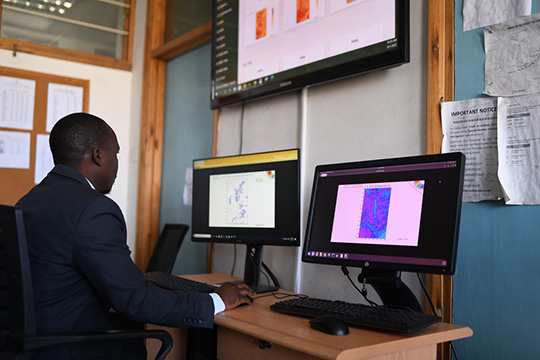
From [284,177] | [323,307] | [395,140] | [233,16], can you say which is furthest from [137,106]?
[323,307]

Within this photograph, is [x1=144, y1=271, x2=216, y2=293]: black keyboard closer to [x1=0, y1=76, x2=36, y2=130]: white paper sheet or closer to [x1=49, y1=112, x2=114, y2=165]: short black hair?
[x1=49, y1=112, x2=114, y2=165]: short black hair

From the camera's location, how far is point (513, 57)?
1578mm

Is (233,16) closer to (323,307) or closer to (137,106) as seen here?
(137,106)

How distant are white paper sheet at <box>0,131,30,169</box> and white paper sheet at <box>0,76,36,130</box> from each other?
5cm

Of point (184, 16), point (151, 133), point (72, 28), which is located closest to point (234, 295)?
point (151, 133)

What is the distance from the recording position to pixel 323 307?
1.50 meters

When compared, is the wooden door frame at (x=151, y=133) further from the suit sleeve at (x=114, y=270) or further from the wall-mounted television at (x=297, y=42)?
the suit sleeve at (x=114, y=270)

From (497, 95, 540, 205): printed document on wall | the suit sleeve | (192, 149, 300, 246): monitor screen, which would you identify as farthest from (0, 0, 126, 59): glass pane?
(497, 95, 540, 205): printed document on wall

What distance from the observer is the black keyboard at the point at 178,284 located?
1868 millimetres

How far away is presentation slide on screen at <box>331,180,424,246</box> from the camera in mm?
1514

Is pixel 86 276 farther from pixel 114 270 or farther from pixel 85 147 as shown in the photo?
pixel 85 147

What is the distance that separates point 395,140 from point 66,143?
3.64 feet

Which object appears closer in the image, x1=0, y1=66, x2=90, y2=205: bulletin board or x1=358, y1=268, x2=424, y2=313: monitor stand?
x1=358, y1=268, x2=424, y2=313: monitor stand

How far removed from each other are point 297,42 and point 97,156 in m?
1.03
